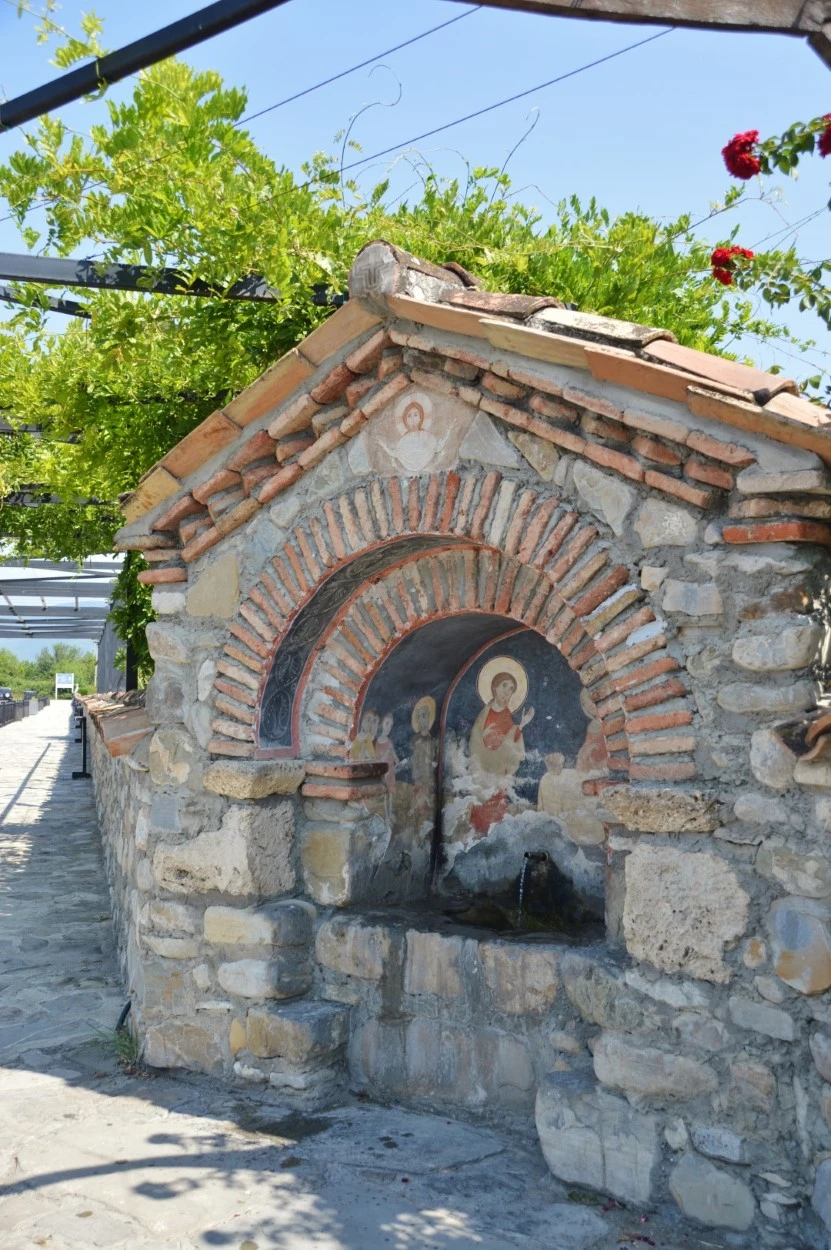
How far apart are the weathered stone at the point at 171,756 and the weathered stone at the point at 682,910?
82.6 inches

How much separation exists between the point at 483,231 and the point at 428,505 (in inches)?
130

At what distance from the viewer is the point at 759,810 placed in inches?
128

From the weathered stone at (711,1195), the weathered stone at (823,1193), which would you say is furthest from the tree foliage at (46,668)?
the weathered stone at (823,1193)

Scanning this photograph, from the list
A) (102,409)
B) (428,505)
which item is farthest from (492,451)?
(102,409)

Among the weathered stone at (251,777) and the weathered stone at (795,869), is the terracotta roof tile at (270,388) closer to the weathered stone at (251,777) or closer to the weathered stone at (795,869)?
the weathered stone at (251,777)

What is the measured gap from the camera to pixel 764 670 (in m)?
3.25

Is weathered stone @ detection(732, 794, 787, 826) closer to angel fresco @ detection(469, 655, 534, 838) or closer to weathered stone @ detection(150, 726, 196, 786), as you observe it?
angel fresco @ detection(469, 655, 534, 838)

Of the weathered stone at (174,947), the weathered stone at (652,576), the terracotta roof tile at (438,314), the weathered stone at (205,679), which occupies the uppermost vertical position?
the terracotta roof tile at (438,314)

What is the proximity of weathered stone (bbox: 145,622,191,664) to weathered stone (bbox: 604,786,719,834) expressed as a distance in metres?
2.11

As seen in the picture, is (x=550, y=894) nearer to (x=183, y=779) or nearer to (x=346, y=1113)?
(x=346, y=1113)

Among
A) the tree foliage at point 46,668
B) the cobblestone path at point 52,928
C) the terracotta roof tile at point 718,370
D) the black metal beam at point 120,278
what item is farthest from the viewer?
the tree foliage at point 46,668

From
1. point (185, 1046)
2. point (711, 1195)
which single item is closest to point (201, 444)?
point (185, 1046)

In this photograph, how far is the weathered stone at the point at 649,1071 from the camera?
3359 millimetres

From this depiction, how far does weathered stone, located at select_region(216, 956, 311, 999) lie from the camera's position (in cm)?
454
